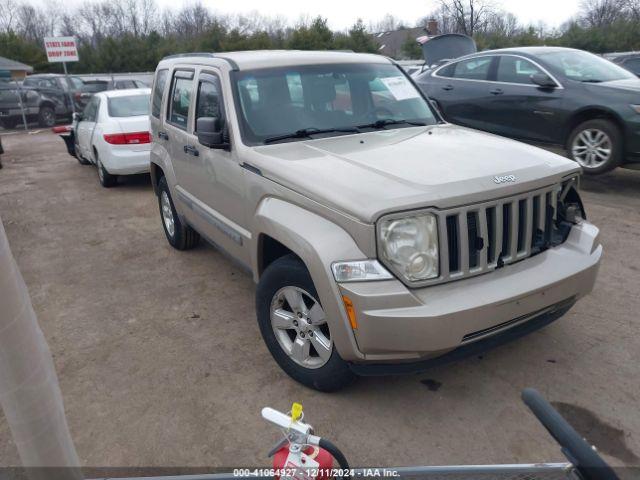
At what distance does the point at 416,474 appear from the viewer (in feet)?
6.10

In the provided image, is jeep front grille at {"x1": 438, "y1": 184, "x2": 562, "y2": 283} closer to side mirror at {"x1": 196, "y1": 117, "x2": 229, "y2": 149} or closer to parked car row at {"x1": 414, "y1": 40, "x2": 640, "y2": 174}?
side mirror at {"x1": 196, "y1": 117, "x2": 229, "y2": 149}

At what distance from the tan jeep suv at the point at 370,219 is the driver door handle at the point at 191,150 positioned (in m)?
0.06

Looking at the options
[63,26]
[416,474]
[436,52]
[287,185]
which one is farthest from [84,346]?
[63,26]

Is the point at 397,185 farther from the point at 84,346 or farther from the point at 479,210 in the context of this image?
the point at 84,346

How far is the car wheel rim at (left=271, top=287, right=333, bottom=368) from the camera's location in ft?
9.62

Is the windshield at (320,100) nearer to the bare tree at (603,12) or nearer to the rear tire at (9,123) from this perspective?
the rear tire at (9,123)

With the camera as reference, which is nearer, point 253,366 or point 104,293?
point 253,366

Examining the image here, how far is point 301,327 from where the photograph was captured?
3.04 meters

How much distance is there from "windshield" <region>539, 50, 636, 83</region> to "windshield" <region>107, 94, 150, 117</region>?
625 centimetres

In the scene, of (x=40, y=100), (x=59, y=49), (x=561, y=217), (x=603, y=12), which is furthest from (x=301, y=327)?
(x=603, y=12)

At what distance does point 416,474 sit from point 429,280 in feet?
3.27

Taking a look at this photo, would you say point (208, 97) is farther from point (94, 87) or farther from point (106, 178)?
point (94, 87)

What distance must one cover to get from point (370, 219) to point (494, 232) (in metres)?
0.74

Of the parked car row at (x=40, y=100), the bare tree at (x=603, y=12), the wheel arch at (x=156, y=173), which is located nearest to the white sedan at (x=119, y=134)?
the wheel arch at (x=156, y=173)
